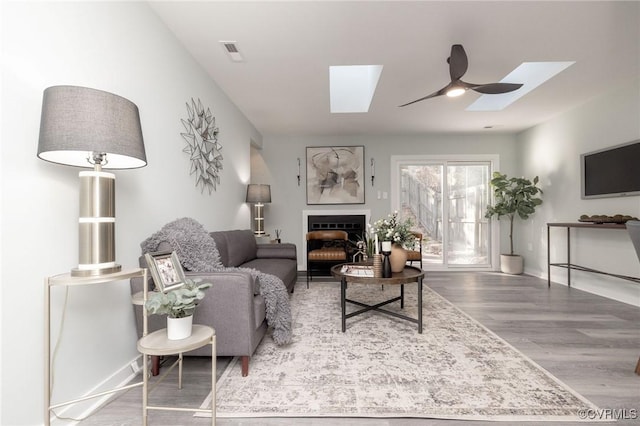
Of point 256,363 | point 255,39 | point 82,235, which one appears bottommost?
point 256,363

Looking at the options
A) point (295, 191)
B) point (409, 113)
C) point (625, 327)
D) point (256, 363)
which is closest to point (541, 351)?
point (625, 327)

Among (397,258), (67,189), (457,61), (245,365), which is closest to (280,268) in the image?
(397,258)

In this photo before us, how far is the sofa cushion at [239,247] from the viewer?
3.03 m

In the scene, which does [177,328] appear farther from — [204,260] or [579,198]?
[579,198]

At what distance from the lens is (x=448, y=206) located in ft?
18.1

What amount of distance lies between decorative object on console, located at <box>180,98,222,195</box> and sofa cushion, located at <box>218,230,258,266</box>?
1.94 feet

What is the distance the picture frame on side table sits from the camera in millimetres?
1466

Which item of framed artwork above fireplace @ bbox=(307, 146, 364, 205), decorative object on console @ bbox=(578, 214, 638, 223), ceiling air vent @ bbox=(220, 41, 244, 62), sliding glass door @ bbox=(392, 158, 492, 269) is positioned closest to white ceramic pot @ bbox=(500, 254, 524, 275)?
sliding glass door @ bbox=(392, 158, 492, 269)

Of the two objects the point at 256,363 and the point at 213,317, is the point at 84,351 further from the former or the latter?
the point at 256,363

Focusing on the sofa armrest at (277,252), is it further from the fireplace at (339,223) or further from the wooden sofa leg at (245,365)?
the wooden sofa leg at (245,365)

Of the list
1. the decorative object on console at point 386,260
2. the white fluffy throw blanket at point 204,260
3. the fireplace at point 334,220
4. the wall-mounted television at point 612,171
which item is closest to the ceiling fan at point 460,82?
the decorative object on console at point 386,260

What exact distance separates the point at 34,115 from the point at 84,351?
1199 millimetres

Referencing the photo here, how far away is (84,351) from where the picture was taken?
4.89 feet

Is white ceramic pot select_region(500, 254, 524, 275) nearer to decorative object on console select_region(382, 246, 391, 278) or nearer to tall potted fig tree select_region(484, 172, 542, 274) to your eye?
tall potted fig tree select_region(484, 172, 542, 274)
